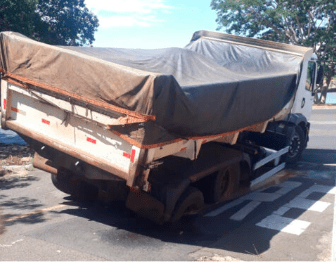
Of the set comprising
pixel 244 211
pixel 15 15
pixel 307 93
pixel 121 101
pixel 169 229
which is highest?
pixel 15 15

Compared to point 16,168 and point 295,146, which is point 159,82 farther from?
point 295,146

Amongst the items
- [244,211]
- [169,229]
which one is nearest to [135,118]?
[169,229]

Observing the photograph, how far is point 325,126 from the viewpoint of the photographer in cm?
1944

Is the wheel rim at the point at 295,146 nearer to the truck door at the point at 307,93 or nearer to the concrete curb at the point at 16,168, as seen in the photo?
the truck door at the point at 307,93

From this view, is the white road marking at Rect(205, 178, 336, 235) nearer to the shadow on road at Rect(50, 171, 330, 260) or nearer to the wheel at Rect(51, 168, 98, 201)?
the shadow on road at Rect(50, 171, 330, 260)

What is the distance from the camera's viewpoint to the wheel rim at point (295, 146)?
37.4 ft

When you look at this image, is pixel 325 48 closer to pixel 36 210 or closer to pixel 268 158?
pixel 268 158

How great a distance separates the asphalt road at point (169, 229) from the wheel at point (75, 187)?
0.20 meters

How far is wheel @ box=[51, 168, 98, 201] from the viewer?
765 cm

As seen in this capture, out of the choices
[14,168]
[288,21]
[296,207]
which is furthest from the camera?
[288,21]

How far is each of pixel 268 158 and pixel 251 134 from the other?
97cm

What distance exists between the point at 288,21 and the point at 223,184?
2360 centimetres

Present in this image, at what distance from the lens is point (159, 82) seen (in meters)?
5.26

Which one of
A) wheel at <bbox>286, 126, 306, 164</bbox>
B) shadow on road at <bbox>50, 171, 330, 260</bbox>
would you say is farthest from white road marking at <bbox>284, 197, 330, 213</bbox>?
wheel at <bbox>286, 126, 306, 164</bbox>
